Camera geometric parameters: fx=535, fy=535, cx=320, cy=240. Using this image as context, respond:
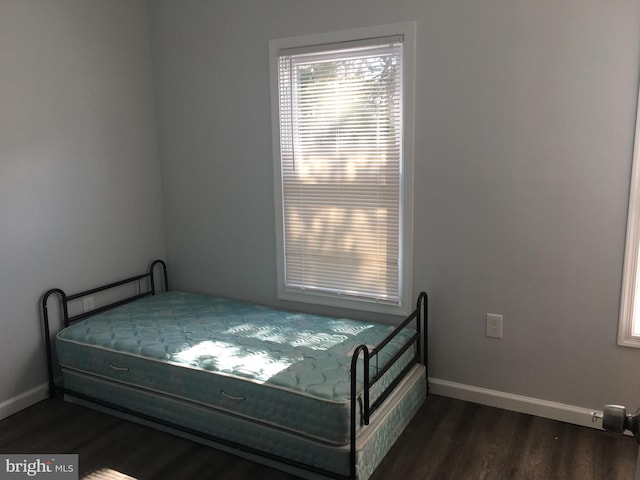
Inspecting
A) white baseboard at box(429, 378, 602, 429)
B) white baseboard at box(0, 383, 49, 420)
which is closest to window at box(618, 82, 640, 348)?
white baseboard at box(429, 378, 602, 429)

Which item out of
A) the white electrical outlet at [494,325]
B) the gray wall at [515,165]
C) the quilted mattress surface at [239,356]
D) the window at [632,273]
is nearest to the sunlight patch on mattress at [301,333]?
the quilted mattress surface at [239,356]

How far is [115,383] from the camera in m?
2.82

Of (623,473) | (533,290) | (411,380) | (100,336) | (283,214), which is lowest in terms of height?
(623,473)

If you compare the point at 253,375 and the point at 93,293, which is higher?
the point at 93,293

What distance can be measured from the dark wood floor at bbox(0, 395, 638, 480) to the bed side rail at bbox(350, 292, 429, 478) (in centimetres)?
27

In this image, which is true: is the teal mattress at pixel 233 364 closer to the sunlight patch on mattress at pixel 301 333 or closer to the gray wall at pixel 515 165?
the sunlight patch on mattress at pixel 301 333

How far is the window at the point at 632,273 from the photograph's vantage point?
7.93 ft

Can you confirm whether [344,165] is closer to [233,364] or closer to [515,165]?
[515,165]

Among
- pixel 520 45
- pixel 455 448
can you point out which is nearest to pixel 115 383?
pixel 455 448

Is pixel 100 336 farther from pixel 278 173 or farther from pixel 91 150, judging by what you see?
pixel 278 173

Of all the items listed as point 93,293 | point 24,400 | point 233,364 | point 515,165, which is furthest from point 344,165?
point 24,400

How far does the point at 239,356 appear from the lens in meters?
2.61

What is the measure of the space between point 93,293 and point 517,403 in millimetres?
2564

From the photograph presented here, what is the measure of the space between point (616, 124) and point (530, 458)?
1.57 m
